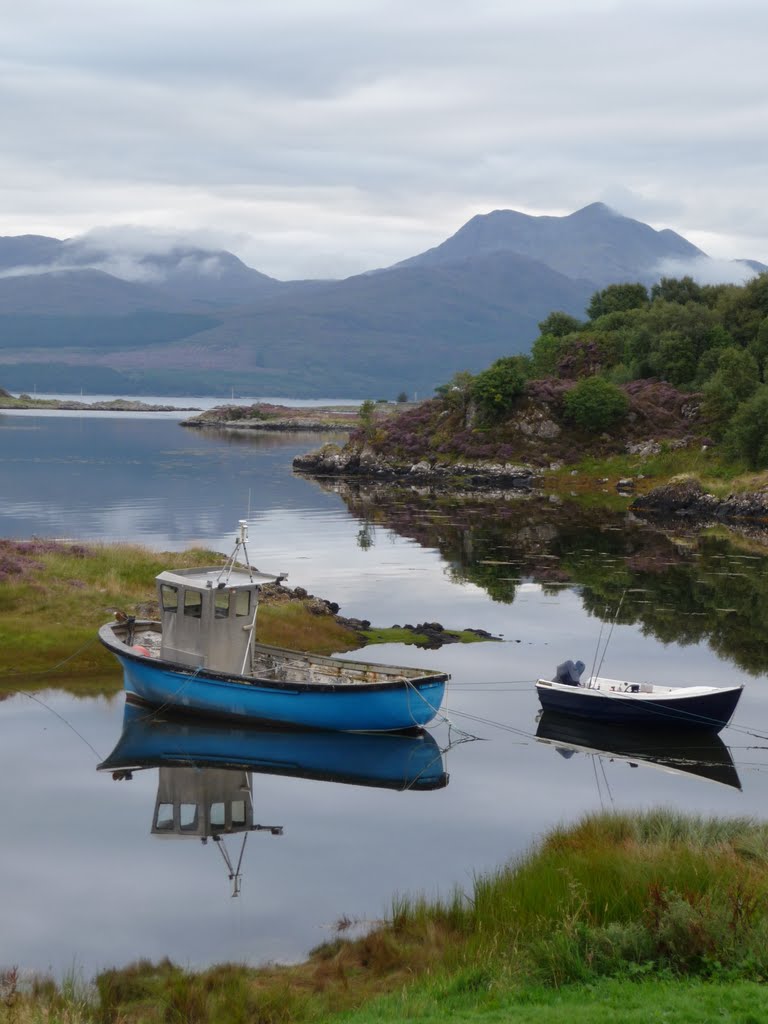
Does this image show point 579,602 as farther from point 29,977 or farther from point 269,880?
point 29,977

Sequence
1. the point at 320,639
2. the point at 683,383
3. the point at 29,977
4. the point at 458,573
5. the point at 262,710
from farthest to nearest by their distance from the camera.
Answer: the point at 683,383 → the point at 458,573 → the point at 320,639 → the point at 262,710 → the point at 29,977

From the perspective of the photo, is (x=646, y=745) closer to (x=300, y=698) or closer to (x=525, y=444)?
(x=300, y=698)

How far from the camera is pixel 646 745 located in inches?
1555

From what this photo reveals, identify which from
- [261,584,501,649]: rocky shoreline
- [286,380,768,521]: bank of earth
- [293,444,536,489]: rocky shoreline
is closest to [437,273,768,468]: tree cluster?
[286,380,768,521]: bank of earth

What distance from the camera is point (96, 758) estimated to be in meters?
36.3

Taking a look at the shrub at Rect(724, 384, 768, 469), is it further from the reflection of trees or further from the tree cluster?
the reflection of trees

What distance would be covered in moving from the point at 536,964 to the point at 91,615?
34.0 meters

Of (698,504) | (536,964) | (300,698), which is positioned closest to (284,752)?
(300,698)

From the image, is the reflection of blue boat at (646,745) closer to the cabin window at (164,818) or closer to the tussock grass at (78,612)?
the tussock grass at (78,612)

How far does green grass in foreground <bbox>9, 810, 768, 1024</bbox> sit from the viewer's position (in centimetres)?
1720

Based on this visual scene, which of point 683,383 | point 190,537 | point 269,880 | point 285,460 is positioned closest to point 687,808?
point 269,880

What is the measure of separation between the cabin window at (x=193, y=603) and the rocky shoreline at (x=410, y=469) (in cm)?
10200

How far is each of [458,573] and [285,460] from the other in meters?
110

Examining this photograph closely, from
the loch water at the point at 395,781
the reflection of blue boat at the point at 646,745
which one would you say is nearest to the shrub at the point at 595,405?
the loch water at the point at 395,781
